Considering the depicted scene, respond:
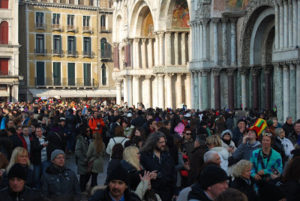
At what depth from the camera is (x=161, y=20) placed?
112 ft

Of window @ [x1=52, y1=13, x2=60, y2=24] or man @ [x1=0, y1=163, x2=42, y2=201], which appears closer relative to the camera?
man @ [x1=0, y1=163, x2=42, y2=201]

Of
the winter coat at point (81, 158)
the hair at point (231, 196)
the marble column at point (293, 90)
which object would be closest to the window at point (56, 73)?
the marble column at point (293, 90)

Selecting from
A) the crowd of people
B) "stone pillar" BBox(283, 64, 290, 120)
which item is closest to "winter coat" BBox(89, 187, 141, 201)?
the crowd of people

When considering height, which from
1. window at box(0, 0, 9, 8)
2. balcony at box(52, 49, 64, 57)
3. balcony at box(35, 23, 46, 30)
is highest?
window at box(0, 0, 9, 8)

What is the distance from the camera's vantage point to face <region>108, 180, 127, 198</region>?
15.9 feet

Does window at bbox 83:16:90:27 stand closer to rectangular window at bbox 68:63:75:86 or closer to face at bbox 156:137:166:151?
rectangular window at bbox 68:63:75:86

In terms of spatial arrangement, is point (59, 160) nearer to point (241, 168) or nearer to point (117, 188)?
point (117, 188)

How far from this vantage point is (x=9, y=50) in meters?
50.3

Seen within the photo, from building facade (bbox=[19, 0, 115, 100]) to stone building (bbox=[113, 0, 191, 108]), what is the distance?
10295 mm

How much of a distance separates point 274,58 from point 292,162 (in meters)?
15.4

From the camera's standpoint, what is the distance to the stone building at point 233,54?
24703 mm

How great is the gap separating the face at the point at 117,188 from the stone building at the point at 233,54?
1900cm

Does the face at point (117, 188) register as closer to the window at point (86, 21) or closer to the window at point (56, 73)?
the window at point (56, 73)

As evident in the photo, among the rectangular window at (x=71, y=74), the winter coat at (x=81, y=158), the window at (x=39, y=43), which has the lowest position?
the winter coat at (x=81, y=158)
